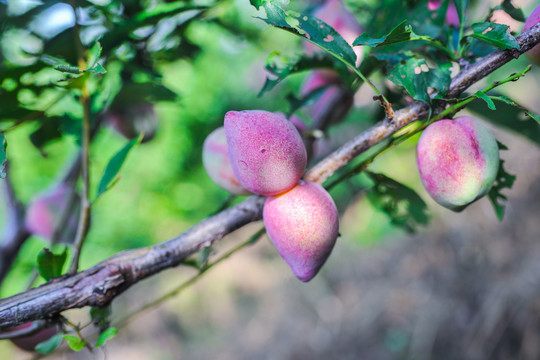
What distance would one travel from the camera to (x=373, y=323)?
64.6 inches

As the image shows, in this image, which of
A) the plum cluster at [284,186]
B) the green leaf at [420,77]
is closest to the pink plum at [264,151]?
the plum cluster at [284,186]

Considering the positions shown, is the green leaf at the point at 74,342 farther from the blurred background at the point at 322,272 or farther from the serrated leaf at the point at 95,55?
the blurred background at the point at 322,272

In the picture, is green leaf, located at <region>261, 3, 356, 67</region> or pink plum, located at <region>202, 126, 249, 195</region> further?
pink plum, located at <region>202, 126, 249, 195</region>

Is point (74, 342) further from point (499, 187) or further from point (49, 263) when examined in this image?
point (499, 187)

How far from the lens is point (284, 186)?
358 mm

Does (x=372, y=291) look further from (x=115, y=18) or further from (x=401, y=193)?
(x=115, y=18)

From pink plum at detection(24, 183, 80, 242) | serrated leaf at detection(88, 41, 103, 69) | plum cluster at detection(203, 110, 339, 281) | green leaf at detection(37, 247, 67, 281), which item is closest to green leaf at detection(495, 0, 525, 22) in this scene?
plum cluster at detection(203, 110, 339, 281)

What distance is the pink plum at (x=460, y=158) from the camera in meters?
0.35

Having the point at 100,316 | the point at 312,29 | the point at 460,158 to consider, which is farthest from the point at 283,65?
the point at 100,316

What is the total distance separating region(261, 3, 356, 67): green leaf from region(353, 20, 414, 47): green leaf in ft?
0.11

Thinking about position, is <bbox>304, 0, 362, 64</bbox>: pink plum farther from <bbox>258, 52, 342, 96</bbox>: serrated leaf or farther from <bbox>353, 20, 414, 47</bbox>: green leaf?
<bbox>353, 20, 414, 47</bbox>: green leaf

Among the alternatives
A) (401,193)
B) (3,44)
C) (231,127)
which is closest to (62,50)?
(3,44)

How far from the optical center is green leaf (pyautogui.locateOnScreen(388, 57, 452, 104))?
0.35 meters

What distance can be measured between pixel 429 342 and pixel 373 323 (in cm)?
24
